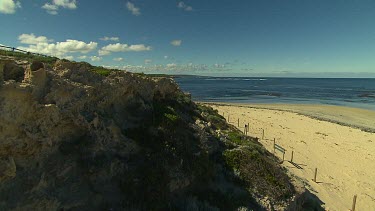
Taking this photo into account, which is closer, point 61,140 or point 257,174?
point 61,140

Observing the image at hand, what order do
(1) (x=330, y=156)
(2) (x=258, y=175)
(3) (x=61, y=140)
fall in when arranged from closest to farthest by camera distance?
(3) (x=61, y=140), (2) (x=258, y=175), (1) (x=330, y=156)

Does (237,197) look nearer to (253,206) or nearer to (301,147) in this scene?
(253,206)

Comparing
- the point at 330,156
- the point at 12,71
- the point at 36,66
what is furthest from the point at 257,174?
the point at 330,156

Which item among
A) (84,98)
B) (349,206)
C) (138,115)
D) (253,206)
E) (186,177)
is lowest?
(349,206)

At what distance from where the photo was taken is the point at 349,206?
1329cm

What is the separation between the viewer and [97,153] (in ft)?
24.2

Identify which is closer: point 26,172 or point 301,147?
point 26,172

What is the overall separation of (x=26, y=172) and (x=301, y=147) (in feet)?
64.2

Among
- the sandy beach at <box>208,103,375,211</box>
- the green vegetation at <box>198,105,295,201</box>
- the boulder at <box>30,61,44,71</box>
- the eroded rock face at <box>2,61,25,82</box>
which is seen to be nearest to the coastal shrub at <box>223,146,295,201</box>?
the green vegetation at <box>198,105,295,201</box>

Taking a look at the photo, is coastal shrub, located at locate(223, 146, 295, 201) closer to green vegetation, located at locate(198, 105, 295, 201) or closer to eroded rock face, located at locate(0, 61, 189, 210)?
green vegetation, located at locate(198, 105, 295, 201)

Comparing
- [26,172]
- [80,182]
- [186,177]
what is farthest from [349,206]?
[26,172]

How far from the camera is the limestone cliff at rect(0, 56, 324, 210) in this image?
6.14m

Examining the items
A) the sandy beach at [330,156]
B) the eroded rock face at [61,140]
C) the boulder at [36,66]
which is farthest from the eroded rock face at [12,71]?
the sandy beach at [330,156]

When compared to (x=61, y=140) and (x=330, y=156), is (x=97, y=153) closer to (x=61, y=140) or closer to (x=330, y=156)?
(x=61, y=140)
